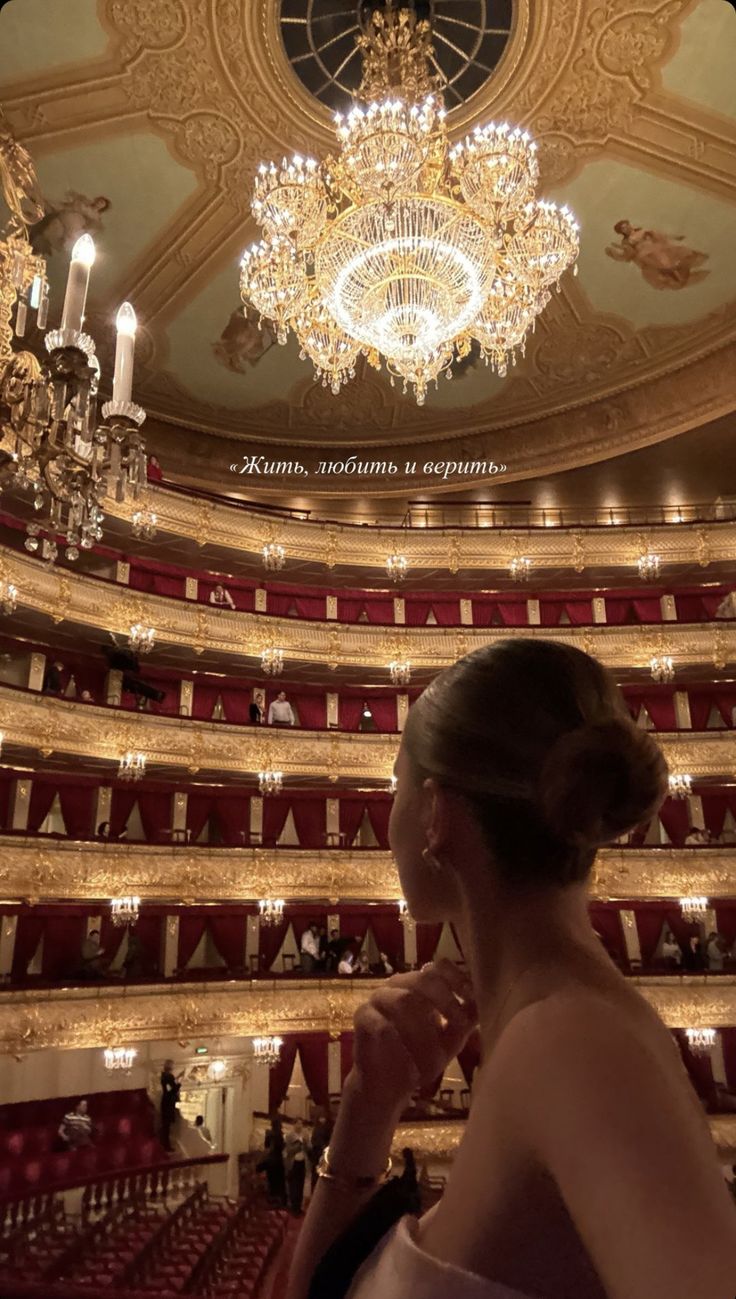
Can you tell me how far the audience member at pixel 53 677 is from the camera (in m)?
16.5

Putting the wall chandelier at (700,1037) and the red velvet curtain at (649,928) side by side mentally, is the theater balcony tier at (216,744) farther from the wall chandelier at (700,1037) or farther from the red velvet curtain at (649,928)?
the wall chandelier at (700,1037)

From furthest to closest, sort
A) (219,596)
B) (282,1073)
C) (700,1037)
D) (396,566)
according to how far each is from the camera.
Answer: (396,566)
(219,596)
(282,1073)
(700,1037)

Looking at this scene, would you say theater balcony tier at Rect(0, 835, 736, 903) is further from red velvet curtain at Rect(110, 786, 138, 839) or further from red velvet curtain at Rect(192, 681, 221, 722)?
red velvet curtain at Rect(192, 681, 221, 722)

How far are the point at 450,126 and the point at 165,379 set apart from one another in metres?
8.89

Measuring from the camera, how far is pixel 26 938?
14.8 metres

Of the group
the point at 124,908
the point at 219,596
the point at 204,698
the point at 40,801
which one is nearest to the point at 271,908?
the point at 124,908

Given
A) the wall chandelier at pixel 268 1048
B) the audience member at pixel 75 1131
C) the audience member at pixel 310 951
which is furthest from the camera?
the audience member at pixel 310 951

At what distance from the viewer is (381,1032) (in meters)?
1.07

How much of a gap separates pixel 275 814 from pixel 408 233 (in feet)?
42.6

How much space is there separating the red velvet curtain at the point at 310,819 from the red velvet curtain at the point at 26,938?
19.4 ft

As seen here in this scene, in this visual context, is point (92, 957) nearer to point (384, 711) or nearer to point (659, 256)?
point (384, 711)

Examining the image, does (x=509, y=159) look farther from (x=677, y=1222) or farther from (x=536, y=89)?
(x=677, y=1222)

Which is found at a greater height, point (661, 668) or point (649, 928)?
point (661, 668)

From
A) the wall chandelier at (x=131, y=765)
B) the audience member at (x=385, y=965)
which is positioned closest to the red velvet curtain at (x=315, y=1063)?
the audience member at (x=385, y=965)
